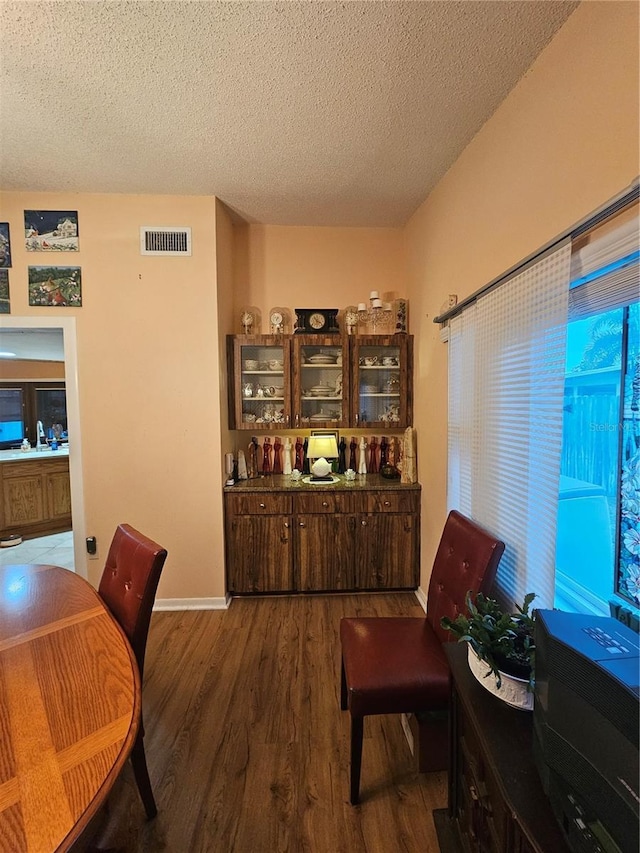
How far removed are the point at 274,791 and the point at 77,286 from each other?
3.13 m

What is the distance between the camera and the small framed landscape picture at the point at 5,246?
258 cm

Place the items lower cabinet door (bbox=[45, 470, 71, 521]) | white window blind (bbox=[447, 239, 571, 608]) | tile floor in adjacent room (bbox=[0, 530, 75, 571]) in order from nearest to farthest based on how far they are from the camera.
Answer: white window blind (bbox=[447, 239, 571, 608])
tile floor in adjacent room (bbox=[0, 530, 75, 571])
lower cabinet door (bbox=[45, 470, 71, 521])

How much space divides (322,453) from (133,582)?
1.81m

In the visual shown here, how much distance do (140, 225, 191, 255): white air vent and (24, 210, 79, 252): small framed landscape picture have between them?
0.49m

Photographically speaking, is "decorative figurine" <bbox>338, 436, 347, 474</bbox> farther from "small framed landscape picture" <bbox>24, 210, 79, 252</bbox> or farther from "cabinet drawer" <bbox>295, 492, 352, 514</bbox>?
"small framed landscape picture" <bbox>24, 210, 79, 252</bbox>

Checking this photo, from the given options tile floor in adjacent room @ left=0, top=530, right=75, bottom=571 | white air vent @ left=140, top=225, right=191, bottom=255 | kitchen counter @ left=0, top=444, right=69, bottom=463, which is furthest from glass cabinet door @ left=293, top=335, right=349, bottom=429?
kitchen counter @ left=0, top=444, right=69, bottom=463

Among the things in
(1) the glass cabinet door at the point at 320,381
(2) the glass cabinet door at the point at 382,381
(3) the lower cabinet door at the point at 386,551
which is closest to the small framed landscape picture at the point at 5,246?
(1) the glass cabinet door at the point at 320,381

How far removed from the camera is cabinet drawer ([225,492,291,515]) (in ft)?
9.13

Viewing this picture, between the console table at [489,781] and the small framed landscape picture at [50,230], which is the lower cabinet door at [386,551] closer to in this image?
the console table at [489,781]

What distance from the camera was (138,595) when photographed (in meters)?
1.37

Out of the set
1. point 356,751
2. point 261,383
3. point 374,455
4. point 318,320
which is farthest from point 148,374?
point 356,751

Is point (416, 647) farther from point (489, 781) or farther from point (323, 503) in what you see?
point (323, 503)

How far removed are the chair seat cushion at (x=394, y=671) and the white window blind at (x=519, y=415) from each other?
0.42 meters

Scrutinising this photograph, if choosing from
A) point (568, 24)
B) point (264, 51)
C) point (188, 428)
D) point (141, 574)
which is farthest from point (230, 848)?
point (568, 24)
